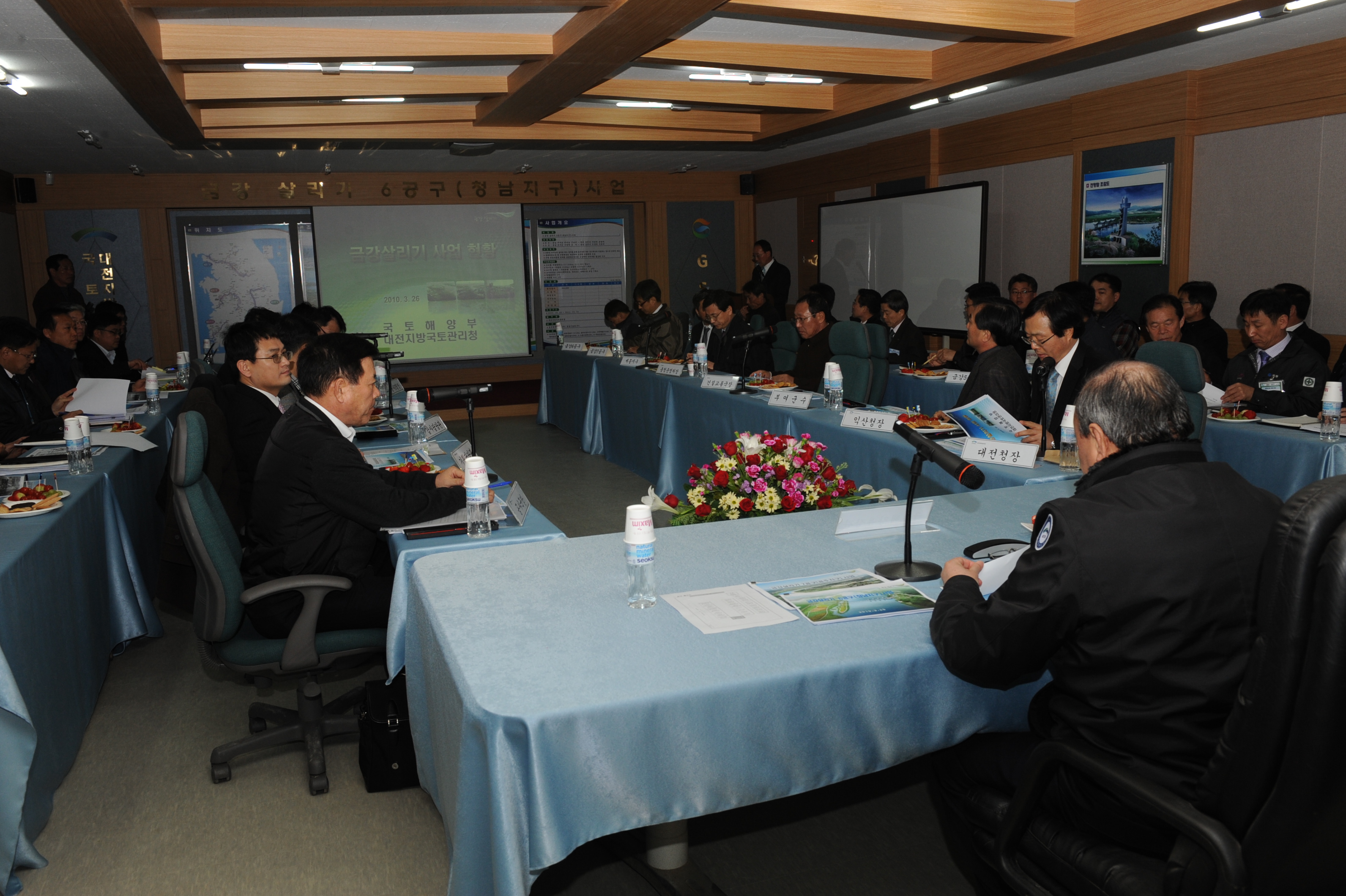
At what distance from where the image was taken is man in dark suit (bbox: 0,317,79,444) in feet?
13.1

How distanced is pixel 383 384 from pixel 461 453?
1.78 m

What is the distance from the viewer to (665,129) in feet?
23.0

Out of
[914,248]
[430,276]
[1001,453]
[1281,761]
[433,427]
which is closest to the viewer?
[1281,761]

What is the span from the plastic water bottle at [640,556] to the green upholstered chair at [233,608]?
3.17ft

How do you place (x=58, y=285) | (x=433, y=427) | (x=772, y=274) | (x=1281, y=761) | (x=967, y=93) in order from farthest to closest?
(x=772, y=274)
(x=58, y=285)
(x=967, y=93)
(x=433, y=427)
(x=1281, y=761)

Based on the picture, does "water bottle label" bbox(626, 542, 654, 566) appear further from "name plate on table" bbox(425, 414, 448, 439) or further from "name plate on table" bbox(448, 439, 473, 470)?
"name plate on table" bbox(425, 414, 448, 439)

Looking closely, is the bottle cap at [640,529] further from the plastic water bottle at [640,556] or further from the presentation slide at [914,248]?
the presentation slide at [914,248]

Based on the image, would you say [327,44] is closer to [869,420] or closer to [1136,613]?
[869,420]

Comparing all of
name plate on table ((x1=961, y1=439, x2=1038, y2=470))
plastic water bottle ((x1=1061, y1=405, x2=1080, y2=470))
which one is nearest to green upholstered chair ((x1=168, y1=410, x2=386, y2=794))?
name plate on table ((x1=961, y1=439, x2=1038, y2=470))

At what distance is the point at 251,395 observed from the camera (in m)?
→ 3.41

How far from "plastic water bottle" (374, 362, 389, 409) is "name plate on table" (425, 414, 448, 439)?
1.84 ft

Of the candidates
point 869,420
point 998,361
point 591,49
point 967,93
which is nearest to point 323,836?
point 869,420

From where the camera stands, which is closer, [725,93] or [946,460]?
[946,460]

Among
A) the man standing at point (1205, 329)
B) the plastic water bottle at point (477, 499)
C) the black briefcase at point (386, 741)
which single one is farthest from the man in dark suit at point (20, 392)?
the man standing at point (1205, 329)
